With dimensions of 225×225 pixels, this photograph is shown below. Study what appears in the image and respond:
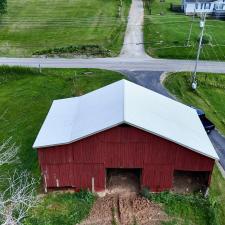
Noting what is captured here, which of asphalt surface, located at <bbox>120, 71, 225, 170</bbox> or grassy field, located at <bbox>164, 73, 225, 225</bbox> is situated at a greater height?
asphalt surface, located at <bbox>120, 71, 225, 170</bbox>

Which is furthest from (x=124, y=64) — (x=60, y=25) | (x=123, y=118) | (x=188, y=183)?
(x=123, y=118)

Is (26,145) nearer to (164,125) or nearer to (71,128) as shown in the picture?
(71,128)

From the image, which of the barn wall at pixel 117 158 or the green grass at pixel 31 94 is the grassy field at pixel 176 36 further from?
the barn wall at pixel 117 158

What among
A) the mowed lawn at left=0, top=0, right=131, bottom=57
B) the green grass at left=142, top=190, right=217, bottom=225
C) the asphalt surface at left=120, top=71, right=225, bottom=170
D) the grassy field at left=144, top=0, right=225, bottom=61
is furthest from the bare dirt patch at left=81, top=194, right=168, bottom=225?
the mowed lawn at left=0, top=0, right=131, bottom=57

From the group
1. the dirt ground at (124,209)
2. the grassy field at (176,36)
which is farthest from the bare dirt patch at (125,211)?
the grassy field at (176,36)

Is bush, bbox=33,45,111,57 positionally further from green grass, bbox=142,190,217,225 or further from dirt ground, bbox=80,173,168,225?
green grass, bbox=142,190,217,225

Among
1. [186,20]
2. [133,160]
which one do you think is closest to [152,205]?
[133,160]

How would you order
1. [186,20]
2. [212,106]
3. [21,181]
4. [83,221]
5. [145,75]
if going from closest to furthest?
[83,221] < [21,181] < [212,106] < [145,75] < [186,20]

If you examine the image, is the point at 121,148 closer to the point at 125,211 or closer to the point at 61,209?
the point at 125,211
